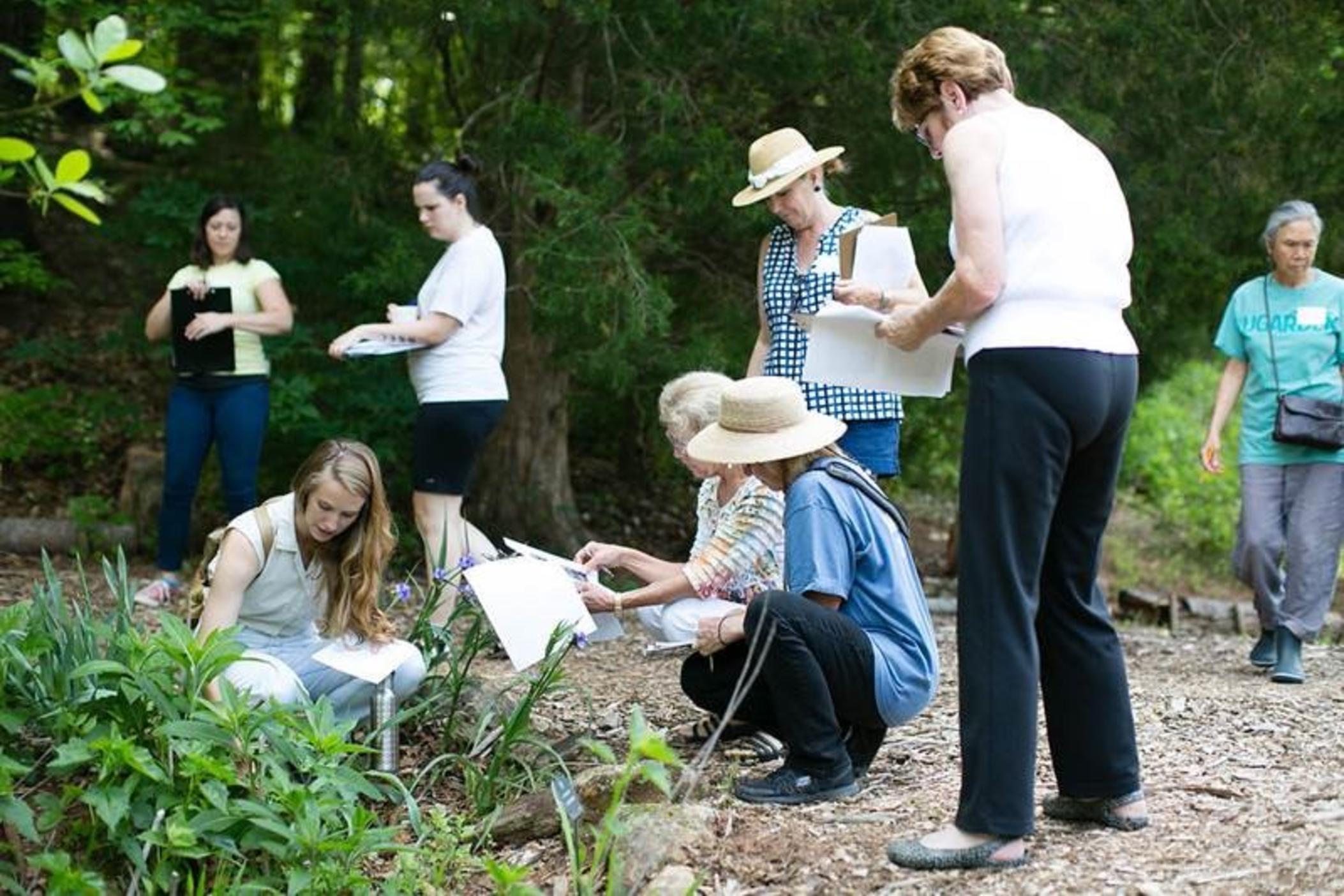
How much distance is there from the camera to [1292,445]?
612 centimetres

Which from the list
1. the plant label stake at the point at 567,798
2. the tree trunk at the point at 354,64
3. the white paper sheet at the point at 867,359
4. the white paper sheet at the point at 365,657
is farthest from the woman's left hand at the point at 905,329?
the tree trunk at the point at 354,64

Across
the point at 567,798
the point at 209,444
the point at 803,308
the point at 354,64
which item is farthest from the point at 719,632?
the point at 354,64

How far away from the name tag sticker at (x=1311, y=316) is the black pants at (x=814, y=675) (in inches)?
115

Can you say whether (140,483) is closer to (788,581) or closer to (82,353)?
(82,353)

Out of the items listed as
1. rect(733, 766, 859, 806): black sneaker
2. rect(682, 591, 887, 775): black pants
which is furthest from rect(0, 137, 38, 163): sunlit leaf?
rect(733, 766, 859, 806): black sneaker

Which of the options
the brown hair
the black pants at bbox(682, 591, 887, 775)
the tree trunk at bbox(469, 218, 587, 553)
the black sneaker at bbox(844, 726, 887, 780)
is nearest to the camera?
the brown hair

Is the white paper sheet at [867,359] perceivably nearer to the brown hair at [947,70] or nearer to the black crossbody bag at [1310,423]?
the brown hair at [947,70]

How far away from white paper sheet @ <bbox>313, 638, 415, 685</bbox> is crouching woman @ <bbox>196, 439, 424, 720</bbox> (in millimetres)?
19

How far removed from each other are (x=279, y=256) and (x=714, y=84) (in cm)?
226

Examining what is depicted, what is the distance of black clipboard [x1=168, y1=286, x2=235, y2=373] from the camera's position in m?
6.72

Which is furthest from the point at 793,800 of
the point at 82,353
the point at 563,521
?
the point at 82,353

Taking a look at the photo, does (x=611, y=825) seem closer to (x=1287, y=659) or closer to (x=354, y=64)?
(x=1287, y=659)

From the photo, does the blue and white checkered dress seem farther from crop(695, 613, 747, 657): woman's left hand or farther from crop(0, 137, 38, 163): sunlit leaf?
crop(0, 137, 38, 163): sunlit leaf

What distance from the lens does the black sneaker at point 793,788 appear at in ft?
12.9
